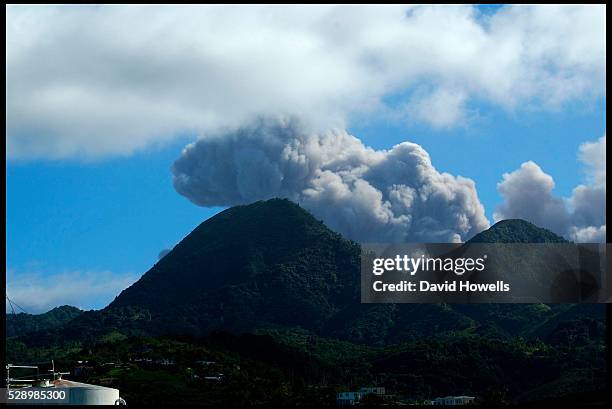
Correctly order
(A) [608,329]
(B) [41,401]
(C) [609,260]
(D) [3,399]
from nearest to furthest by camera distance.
→ (A) [608,329], (D) [3,399], (C) [609,260], (B) [41,401]

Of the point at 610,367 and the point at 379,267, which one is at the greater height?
the point at 379,267

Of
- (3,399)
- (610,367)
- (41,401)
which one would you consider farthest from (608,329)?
(41,401)

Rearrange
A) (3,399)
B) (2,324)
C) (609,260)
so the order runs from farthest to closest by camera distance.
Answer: (609,260)
(3,399)
(2,324)

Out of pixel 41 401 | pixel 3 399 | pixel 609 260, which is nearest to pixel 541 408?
pixel 609 260

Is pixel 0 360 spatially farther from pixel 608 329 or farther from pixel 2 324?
pixel 608 329

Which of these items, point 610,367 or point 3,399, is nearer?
point 610,367

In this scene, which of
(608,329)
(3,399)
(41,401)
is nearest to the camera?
(608,329)

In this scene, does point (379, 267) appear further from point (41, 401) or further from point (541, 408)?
point (41, 401)

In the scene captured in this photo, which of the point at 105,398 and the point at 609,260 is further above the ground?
the point at 609,260

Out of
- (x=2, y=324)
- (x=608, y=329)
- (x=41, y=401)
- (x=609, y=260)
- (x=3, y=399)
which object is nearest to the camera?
(x=608, y=329)
